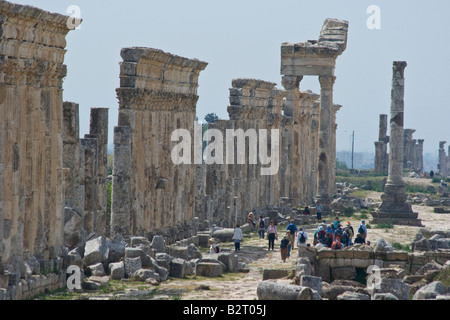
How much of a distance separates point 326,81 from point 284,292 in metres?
29.6

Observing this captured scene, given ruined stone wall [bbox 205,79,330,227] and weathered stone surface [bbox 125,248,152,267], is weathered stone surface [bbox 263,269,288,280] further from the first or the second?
ruined stone wall [bbox 205,79,330,227]

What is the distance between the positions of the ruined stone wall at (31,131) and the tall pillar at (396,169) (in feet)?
79.7

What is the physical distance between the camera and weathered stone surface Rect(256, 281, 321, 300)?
20.8m

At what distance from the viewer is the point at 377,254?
26.1 m

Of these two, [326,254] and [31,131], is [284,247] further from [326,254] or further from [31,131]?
[31,131]

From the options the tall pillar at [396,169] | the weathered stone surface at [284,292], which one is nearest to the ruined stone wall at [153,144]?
the weathered stone surface at [284,292]

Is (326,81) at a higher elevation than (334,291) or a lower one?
higher

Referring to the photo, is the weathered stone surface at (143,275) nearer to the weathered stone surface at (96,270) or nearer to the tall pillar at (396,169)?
the weathered stone surface at (96,270)

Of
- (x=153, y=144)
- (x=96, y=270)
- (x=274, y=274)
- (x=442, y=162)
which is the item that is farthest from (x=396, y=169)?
(x=442, y=162)

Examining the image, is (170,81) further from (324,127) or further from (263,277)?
(324,127)

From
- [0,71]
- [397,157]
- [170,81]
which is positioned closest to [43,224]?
[0,71]

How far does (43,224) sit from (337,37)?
29.3m

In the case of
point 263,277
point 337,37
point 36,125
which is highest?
point 337,37

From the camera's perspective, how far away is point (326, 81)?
49.8 meters
